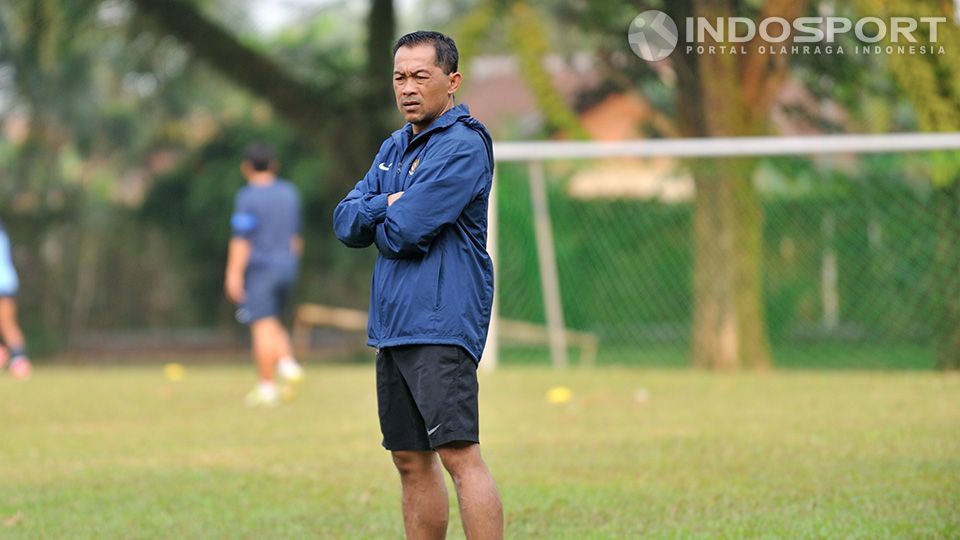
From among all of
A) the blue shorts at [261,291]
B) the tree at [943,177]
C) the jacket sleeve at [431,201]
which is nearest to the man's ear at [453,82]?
the jacket sleeve at [431,201]

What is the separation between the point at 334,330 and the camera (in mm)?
26250

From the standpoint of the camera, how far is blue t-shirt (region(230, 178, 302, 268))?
39.5 feet

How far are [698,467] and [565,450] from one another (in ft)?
3.64

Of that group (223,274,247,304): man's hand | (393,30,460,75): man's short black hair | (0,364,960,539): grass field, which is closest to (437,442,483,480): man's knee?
(393,30,460,75): man's short black hair

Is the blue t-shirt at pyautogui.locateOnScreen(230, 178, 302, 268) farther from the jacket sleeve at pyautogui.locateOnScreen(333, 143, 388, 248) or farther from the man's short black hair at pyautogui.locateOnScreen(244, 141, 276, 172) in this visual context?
the jacket sleeve at pyautogui.locateOnScreen(333, 143, 388, 248)

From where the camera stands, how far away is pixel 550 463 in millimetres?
7949

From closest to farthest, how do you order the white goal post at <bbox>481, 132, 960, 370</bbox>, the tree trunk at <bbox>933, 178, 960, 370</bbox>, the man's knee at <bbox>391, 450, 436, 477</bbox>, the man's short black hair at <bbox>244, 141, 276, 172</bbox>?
the man's knee at <bbox>391, 450, 436, 477</bbox> → the man's short black hair at <bbox>244, 141, 276, 172</bbox> → the tree trunk at <bbox>933, 178, 960, 370</bbox> → the white goal post at <bbox>481, 132, 960, 370</bbox>

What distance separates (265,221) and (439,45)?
7755 millimetres

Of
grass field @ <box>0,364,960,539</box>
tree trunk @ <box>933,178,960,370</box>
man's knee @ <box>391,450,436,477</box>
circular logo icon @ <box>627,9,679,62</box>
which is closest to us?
man's knee @ <box>391,450,436,477</box>

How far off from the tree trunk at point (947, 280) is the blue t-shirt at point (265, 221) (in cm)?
627

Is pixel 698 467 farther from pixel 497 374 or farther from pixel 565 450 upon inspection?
pixel 497 374

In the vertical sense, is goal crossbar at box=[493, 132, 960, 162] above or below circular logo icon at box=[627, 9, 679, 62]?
below

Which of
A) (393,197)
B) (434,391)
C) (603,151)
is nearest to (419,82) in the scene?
(393,197)

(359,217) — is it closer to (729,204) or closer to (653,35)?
(729,204)
